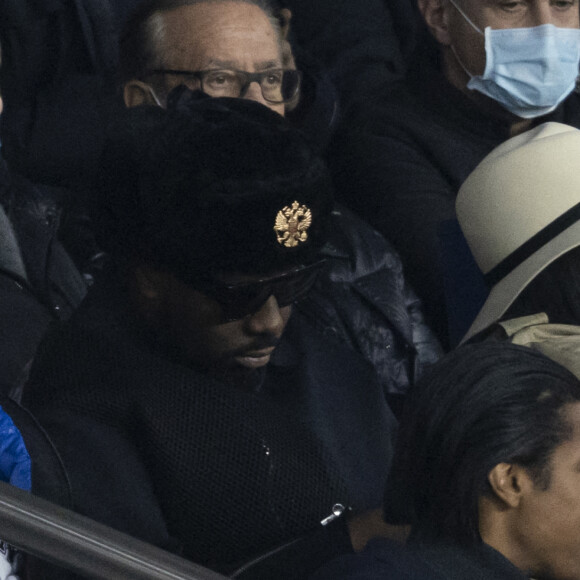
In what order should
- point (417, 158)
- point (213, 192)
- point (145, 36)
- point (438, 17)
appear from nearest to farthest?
point (213, 192) < point (145, 36) < point (417, 158) < point (438, 17)

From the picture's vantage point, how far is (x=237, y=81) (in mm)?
3129

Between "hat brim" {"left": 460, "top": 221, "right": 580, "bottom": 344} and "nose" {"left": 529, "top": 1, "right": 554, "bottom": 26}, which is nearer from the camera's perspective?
"hat brim" {"left": 460, "top": 221, "right": 580, "bottom": 344}

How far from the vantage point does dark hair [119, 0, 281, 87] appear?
3.20 meters

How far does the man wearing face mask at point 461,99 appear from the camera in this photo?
3.74 m

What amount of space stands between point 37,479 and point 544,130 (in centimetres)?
162

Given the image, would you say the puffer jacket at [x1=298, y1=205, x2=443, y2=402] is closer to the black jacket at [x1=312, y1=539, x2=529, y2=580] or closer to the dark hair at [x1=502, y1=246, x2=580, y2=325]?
the dark hair at [x1=502, y1=246, x2=580, y2=325]

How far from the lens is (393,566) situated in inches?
71.9

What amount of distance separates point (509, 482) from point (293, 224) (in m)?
0.58

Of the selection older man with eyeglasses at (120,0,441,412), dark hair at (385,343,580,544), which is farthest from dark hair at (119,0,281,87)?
dark hair at (385,343,580,544)

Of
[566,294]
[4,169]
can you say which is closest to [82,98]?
[4,169]

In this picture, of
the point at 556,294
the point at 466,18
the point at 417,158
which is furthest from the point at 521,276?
the point at 466,18

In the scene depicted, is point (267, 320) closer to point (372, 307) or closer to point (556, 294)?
point (556, 294)

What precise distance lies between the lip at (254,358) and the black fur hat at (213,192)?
181mm

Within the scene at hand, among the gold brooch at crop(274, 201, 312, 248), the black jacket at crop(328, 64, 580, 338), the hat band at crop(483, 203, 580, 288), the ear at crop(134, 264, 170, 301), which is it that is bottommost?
the black jacket at crop(328, 64, 580, 338)
